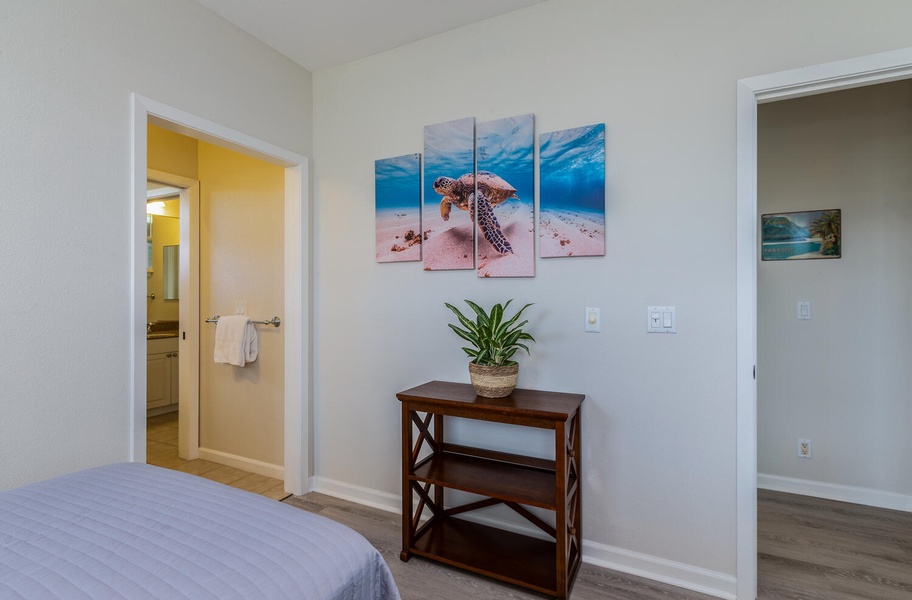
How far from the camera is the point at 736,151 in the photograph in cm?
173

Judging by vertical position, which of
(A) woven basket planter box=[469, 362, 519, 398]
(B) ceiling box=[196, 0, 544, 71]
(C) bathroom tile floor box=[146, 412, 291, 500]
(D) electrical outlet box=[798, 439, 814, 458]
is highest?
(B) ceiling box=[196, 0, 544, 71]

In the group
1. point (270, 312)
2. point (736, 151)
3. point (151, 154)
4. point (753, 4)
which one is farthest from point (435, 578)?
point (151, 154)

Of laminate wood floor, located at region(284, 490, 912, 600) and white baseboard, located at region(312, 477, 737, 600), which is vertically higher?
→ white baseboard, located at region(312, 477, 737, 600)

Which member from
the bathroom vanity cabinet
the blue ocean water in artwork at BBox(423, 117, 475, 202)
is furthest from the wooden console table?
the bathroom vanity cabinet

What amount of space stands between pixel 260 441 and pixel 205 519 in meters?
2.16

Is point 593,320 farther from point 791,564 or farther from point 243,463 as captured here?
point 243,463

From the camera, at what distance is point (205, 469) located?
10.0 ft

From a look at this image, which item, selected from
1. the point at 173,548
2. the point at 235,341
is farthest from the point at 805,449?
the point at 235,341

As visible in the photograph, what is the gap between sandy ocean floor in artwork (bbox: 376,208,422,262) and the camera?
Result: 238cm

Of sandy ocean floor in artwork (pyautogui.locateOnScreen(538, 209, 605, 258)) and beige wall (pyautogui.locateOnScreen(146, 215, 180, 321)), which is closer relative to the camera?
sandy ocean floor in artwork (pyautogui.locateOnScreen(538, 209, 605, 258))

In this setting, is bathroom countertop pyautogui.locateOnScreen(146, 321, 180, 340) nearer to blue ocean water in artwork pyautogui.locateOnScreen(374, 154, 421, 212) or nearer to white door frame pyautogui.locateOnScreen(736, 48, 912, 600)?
blue ocean water in artwork pyautogui.locateOnScreen(374, 154, 421, 212)

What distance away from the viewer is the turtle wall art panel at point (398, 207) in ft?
7.80

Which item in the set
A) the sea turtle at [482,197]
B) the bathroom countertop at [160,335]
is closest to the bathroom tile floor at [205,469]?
the bathroom countertop at [160,335]

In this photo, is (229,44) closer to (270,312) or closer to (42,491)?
(270,312)
